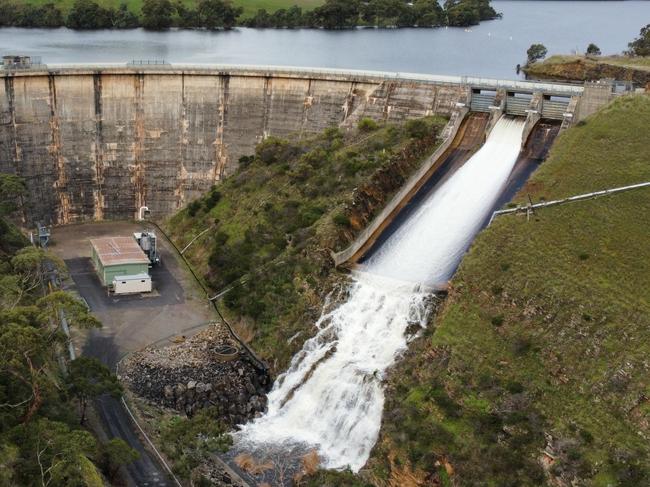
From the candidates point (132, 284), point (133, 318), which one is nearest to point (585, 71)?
point (132, 284)

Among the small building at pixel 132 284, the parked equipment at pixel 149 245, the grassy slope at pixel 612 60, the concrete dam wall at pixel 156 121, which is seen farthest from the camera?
the grassy slope at pixel 612 60

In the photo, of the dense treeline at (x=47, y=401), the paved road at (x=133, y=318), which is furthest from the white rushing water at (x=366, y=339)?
the dense treeline at (x=47, y=401)

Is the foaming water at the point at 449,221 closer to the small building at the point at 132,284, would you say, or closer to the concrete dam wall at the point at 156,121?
the concrete dam wall at the point at 156,121

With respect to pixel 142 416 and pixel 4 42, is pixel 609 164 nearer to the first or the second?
pixel 142 416

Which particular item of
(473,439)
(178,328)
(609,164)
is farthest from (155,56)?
(473,439)

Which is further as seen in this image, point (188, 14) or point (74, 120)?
point (188, 14)
